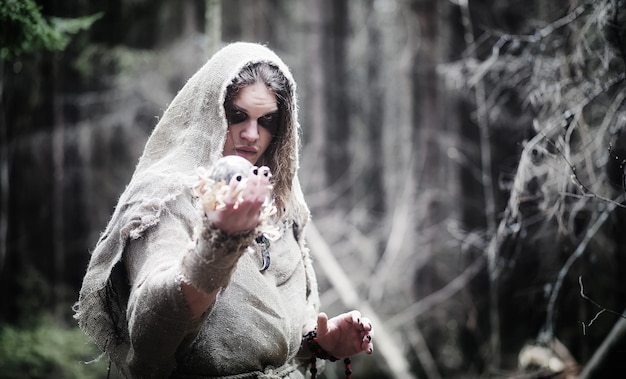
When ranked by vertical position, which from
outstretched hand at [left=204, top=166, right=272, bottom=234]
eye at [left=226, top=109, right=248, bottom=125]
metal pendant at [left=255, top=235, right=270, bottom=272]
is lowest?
metal pendant at [left=255, top=235, right=270, bottom=272]

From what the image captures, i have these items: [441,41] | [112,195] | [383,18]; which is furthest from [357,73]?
[112,195]

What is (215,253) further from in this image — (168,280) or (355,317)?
(355,317)

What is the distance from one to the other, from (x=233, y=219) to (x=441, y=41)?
28.6 feet

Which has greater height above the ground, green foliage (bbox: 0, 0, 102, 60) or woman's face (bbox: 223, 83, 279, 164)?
green foliage (bbox: 0, 0, 102, 60)

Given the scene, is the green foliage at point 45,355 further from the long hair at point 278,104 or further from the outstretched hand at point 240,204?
the outstretched hand at point 240,204

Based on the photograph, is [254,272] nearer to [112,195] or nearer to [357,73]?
[112,195]

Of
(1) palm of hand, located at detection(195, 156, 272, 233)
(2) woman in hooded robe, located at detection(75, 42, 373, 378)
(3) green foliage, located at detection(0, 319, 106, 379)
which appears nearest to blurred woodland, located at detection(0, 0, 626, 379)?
(3) green foliage, located at detection(0, 319, 106, 379)

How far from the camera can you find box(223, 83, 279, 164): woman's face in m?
2.25

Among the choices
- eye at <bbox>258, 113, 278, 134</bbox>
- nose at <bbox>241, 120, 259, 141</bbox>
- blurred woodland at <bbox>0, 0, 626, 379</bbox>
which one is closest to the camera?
nose at <bbox>241, 120, 259, 141</bbox>

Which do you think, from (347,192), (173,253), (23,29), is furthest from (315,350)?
(347,192)

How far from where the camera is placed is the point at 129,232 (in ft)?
6.38

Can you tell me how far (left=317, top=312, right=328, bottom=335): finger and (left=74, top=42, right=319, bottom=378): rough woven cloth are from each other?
0.10 meters

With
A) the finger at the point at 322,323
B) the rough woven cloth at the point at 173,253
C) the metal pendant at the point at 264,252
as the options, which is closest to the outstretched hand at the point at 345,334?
the finger at the point at 322,323

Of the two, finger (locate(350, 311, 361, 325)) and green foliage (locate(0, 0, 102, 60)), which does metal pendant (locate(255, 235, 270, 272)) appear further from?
green foliage (locate(0, 0, 102, 60))
